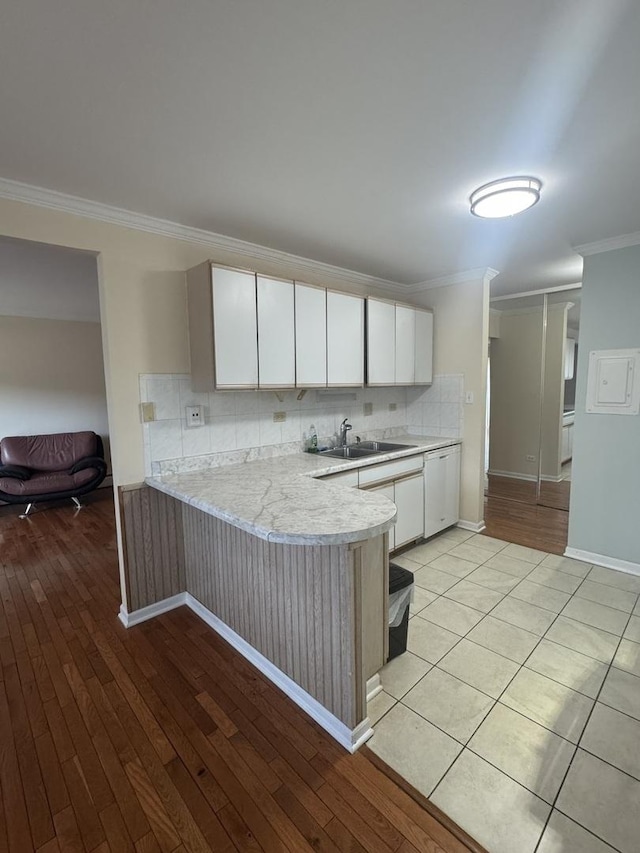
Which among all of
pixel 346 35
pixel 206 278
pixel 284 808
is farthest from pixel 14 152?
pixel 284 808

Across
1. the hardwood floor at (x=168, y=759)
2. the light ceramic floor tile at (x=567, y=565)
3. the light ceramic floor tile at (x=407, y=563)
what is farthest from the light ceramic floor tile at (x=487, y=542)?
the hardwood floor at (x=168, y=759)

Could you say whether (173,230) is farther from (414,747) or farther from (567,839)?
(567,839)

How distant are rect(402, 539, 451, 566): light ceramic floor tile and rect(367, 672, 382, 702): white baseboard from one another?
138 centimetres

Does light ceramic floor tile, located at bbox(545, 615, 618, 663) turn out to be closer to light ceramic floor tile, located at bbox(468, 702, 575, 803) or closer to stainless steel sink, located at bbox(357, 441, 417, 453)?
light ceramic floor tile, located at bbox(468, 702, 575, 803)

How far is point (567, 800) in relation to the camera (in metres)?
1.35

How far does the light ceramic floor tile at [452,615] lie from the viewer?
90.8 inches

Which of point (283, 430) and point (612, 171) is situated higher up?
point (612, 171)

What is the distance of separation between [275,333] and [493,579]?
93.2 inches

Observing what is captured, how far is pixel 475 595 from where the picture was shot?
8.65 feet

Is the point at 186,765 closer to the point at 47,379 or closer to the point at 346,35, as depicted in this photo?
the point at 346,35

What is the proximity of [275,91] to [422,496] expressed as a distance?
9.34ft

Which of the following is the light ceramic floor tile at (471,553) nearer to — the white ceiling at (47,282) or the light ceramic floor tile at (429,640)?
the light ceramic floor tile at (429,640)

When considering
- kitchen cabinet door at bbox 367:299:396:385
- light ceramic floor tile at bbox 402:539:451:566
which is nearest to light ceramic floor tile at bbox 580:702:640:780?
light ceramic floor tile at bbox 402:539:451:566

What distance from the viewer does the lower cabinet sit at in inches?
133
